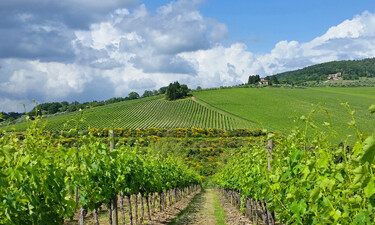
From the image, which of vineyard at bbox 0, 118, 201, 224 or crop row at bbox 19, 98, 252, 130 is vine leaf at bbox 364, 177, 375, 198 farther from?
crop row at bbox 19, 98, 252, 130

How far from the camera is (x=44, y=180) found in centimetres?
412

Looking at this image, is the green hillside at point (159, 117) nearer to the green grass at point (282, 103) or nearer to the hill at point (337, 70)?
the green grass at point (282, 103)

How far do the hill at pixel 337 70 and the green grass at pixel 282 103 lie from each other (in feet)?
153

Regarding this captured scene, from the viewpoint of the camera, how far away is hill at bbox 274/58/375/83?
5433 inches

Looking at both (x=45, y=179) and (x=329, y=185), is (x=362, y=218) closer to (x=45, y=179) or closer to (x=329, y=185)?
(x=329, y=185)

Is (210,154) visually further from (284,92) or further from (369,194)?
(369,194)


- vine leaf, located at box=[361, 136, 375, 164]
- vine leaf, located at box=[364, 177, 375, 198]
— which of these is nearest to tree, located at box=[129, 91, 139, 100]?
vine leaf, located at box=[364, 177, 375, 198]

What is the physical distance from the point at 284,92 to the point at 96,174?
87.0 meters

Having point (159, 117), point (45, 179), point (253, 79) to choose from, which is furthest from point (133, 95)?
point (45, 179)

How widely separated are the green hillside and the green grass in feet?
11.2

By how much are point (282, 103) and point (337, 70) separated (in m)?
95.2

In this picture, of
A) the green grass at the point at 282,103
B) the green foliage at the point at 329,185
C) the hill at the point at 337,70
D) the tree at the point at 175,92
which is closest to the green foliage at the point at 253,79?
the hill at the point at 337,70

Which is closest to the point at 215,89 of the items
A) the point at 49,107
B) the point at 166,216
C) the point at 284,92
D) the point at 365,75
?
the point at 284,92

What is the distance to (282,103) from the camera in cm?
7675
